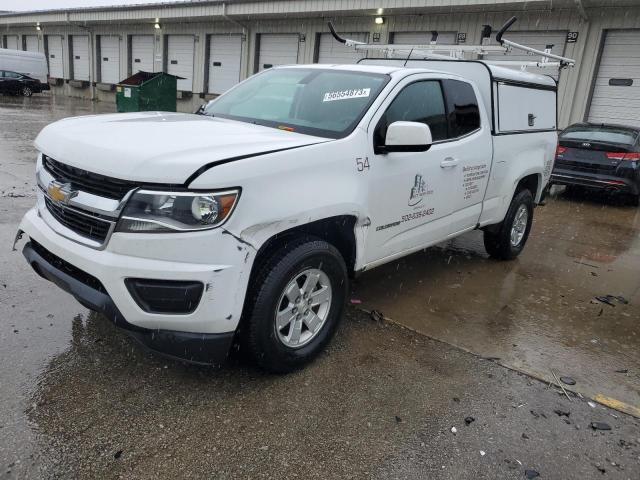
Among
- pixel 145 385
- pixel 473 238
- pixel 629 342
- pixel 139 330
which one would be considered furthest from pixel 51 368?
pixel 473 238

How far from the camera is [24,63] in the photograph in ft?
99.7

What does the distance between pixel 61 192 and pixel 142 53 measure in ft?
85.3

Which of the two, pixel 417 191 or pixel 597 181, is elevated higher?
pixel 417 191

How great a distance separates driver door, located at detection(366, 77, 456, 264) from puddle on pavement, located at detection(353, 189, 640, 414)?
63cm

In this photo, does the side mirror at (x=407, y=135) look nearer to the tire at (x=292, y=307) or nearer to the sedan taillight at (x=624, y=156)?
the tire at (x=292, y=307)

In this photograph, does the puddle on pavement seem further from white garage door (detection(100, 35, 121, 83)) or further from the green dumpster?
white garage door (detection(100, 35, 121, 83))

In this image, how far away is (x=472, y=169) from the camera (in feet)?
15.2

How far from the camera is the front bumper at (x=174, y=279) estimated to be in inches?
99.0

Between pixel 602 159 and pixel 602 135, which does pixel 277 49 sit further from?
pixel 602 159

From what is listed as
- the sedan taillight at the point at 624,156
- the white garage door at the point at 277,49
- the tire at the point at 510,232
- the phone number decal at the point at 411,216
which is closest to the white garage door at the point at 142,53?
the white garage door at the point at 277,49

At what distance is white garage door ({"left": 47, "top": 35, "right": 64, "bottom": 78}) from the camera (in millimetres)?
33156

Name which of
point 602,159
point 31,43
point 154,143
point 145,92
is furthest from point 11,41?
point 154,143

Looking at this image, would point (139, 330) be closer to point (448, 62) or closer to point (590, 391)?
point (590, 391)

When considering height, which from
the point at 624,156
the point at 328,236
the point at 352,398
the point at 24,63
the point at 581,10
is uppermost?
the point at 581,10
